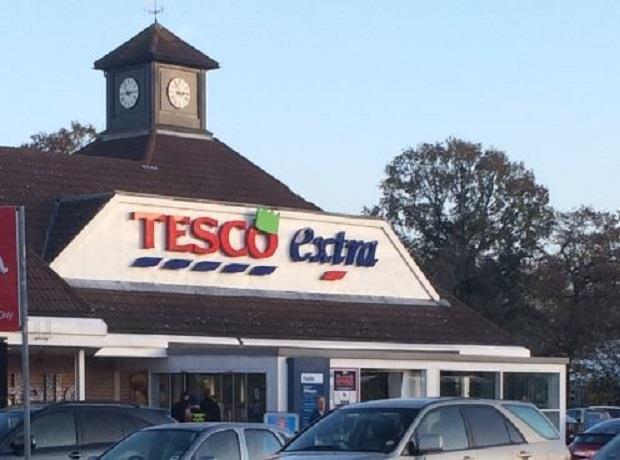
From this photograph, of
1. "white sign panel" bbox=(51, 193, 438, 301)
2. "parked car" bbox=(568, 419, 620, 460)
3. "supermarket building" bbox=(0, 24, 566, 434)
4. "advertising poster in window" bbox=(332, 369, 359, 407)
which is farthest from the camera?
"white sign panel" bbox=(51, 193, 438, 301)

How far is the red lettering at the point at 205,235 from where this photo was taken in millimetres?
40531

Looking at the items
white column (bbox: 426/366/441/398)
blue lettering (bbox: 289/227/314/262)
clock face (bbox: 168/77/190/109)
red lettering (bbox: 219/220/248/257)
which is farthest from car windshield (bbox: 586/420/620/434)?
clock face (bbox: 168/77/190/109)

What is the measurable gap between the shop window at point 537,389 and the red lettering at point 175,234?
28.8 ft

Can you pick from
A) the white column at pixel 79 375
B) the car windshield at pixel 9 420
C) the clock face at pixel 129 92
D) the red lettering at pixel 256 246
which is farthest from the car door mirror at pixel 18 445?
the clock face at pixel 129 92

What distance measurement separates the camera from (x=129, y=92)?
49.5m

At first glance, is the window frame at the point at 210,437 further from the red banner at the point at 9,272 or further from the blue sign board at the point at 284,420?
the blue sign board at the point at 284,420

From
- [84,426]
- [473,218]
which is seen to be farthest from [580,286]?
[84,426]

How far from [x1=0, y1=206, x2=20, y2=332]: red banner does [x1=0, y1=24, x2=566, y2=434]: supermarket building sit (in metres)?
17.8

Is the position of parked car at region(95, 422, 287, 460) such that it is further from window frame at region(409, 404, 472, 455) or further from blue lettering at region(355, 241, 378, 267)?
blue lettering at region(355, 241, 378, 267)

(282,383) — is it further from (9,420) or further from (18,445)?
(18,445)

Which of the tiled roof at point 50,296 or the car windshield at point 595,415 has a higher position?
the tiled roof at point 50,296

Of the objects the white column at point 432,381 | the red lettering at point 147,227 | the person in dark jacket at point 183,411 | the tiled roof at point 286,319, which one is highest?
the red lettering at point 147,227

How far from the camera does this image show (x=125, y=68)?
4966cm

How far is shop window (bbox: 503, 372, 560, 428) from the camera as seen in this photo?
42.2 meters
